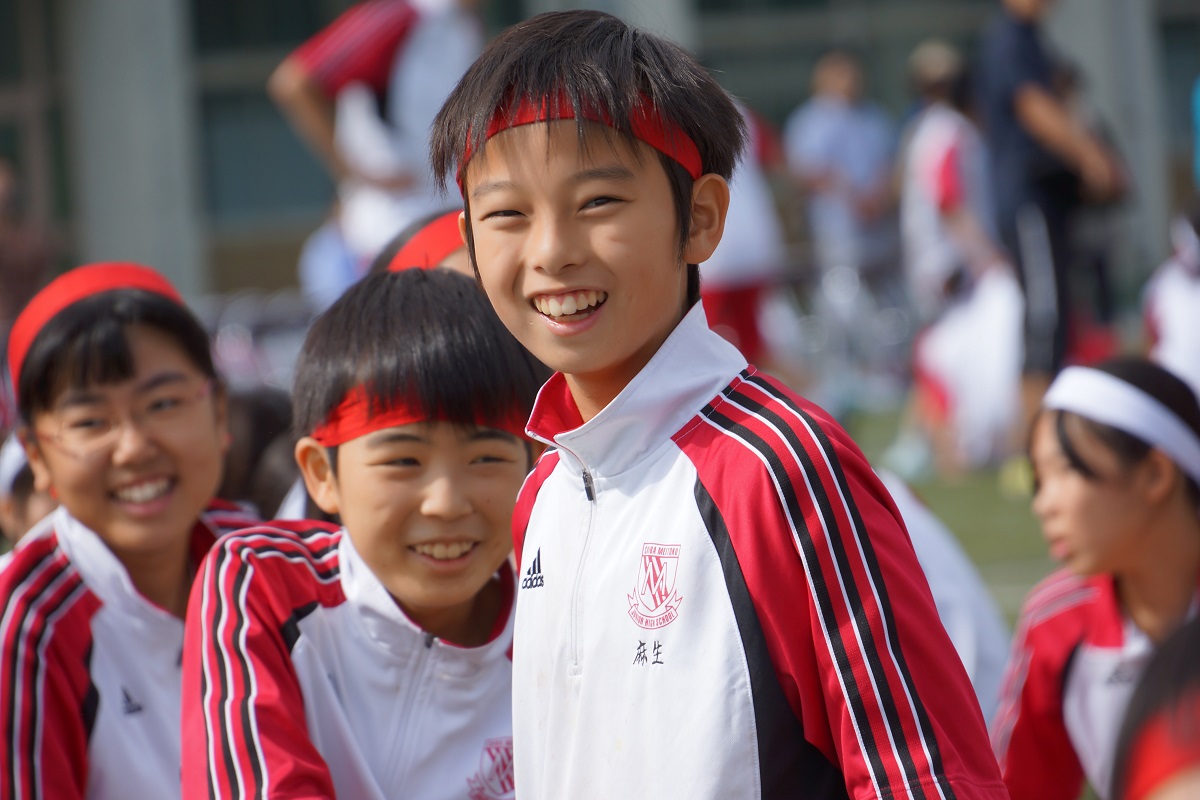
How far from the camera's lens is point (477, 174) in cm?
A: 184

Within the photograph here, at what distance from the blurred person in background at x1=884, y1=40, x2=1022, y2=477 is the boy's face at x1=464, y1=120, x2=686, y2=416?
5897mm

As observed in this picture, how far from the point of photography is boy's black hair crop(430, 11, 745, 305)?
176cm

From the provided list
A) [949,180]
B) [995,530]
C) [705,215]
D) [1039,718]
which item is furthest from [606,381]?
[949,180]

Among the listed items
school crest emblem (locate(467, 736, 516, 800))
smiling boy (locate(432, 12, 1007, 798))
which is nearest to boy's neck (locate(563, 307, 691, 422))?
smiling boy (locate(432, 12, 1007, 798))

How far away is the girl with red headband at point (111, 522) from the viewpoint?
8.13 ft

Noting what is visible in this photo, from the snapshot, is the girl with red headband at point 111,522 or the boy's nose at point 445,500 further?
the girl with red headband at point 111,522

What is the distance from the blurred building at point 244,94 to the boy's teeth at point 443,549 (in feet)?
42.1

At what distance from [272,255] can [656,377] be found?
15.0 metres

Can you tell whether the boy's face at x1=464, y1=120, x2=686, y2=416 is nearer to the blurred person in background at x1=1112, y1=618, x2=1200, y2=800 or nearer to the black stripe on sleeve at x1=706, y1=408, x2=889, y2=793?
the black stripe on sleeve at x1=706, y1=408, x2=889, y2=793

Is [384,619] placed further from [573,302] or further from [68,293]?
[68,293]

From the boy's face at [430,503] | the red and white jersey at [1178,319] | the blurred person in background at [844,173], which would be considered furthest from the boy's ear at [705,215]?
the blurred person in background at [844,173]

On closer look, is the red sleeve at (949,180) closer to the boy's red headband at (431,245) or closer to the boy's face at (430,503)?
the boy's red headband at (431,245)

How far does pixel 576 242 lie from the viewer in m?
1.77

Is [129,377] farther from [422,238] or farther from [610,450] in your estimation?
[610,450]
